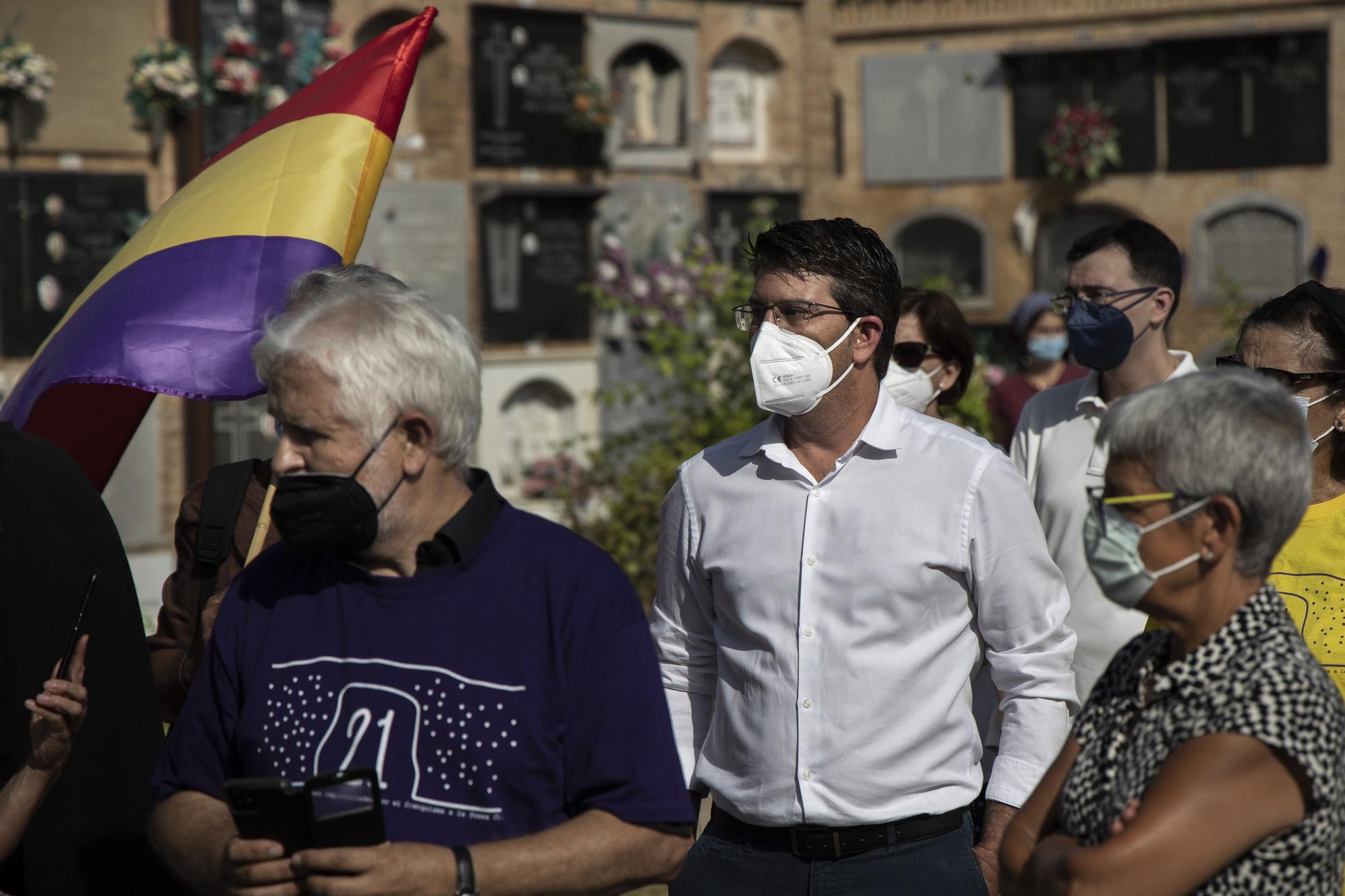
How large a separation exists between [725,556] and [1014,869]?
101 cm

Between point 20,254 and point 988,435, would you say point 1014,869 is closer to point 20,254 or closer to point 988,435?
point 988,435

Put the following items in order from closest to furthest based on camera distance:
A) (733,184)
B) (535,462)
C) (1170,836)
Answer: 1. (1170,836)
2. (535,462)
3. (733,184)

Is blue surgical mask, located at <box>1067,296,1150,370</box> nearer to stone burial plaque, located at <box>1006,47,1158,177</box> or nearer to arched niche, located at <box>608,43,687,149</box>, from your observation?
arched niche, located at <box>608,43,687,149</box>

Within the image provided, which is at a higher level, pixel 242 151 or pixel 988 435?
pixel 242 151

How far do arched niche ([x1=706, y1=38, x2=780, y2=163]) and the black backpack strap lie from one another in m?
13.3

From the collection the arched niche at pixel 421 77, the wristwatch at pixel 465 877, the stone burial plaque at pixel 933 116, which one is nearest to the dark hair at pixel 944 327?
the wristwatch at pixel 465 877

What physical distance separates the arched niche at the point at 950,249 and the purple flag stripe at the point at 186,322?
1569 cm

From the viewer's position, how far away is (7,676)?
8.44 feet

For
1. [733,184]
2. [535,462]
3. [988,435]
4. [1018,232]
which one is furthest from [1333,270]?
[988,435]

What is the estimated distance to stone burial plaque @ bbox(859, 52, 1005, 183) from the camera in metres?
18.6

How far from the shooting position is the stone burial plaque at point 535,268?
13914 millimetres

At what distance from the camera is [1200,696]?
187 centimetres

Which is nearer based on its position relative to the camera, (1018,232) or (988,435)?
(988,435)

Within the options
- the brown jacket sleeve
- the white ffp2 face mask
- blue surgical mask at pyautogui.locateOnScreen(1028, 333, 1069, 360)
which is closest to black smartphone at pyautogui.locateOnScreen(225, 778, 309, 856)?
the brown jacket sleeve
